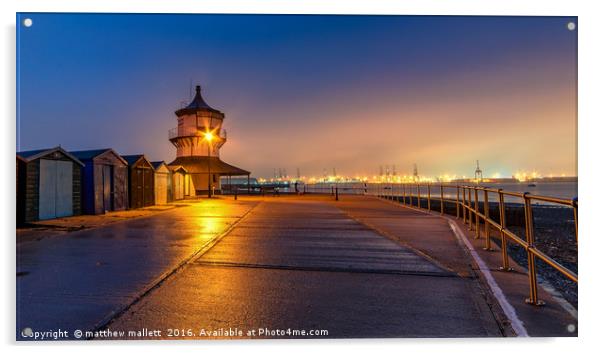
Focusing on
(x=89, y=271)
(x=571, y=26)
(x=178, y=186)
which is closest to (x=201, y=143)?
(x=178, y=186)

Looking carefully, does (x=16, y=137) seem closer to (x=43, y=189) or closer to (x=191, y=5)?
(x=191, y=5)

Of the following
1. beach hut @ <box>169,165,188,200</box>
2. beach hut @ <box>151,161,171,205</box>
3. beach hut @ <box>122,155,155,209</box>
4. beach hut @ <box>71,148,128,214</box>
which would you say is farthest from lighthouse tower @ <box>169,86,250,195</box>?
beach hut @ <box>71,148,128,214</box>

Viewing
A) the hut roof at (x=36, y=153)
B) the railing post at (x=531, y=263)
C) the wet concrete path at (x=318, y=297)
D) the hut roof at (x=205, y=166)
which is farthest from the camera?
the hut roof at (x=205, y=166)

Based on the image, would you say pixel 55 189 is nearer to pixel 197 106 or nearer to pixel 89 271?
pixel 89 271

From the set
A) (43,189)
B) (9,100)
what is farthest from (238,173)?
(9,100)

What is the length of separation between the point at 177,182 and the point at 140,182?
6086mm

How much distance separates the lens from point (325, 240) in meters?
6.40

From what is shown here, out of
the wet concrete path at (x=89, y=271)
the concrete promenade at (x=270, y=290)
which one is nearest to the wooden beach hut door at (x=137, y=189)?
the wet concrete path at (x=89, y=271)

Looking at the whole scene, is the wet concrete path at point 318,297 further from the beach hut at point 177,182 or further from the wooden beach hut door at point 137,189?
the beach hut at point 177,182

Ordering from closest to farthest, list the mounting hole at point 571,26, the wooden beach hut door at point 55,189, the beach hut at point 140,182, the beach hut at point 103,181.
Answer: the mounting hole at point 571,26
the wooden beach hut door at point 55,189
the beach hut at point 103,181
the beach hut at point 140,182

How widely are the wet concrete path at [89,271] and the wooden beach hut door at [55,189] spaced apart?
366cm

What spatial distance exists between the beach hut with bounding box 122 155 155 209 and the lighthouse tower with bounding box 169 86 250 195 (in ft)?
41.4

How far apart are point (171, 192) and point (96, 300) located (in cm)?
1786

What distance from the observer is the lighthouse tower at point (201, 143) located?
29516 millimetres
